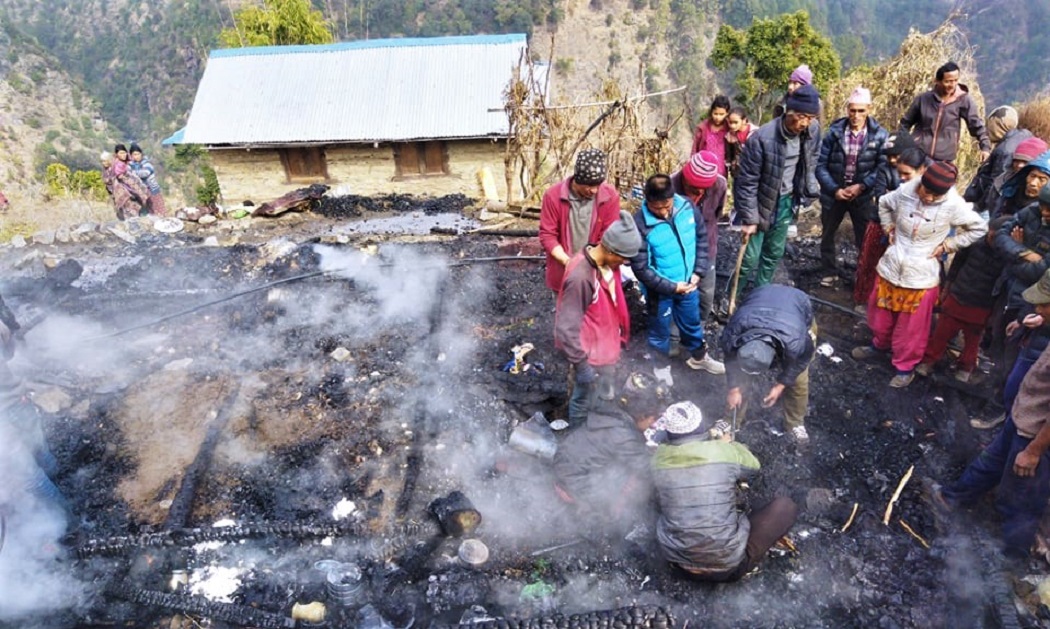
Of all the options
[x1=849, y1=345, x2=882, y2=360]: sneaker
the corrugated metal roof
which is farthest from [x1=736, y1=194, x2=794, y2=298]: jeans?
the corrugated metal roof

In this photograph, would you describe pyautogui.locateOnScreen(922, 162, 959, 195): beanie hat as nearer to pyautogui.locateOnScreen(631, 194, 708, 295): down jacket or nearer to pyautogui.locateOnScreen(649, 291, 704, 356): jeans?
pyautogui.locateOnScreen(631, 194, 708, 295): down jacket

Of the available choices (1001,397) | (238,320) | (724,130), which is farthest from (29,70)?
(1001,397)

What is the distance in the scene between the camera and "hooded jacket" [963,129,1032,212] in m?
5.02

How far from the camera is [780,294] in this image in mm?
3926

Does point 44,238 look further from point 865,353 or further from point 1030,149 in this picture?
point 1030,149

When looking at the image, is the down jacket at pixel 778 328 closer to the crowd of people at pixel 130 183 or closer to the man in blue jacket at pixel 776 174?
the man in blue jacket at pixel 776 174

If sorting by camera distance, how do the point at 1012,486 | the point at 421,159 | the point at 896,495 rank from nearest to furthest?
the point at 1012,486, the point at 896,495, the point at 421,159

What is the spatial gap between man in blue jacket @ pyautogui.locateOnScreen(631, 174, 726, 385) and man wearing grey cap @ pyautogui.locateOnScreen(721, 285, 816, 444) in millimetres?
740

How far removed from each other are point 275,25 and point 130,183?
15.1m

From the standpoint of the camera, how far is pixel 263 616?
3545mm

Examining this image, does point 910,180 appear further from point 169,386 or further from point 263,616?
point 169,386

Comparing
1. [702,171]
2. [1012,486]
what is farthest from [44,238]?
[1012,486]

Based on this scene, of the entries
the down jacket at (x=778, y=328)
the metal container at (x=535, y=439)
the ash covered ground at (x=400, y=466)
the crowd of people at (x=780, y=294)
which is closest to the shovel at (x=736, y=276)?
the crowd of people at (x=780, y=294)

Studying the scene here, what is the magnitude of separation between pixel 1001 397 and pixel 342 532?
5.02 metres
